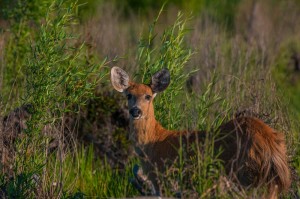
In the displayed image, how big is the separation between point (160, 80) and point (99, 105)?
290 centimetres

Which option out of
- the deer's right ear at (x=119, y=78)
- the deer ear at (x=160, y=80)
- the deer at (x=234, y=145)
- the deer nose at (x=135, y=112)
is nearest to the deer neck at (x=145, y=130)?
the deer at (x=234, y=145)

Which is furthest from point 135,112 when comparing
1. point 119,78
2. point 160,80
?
point 119,78

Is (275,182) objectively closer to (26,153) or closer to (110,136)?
(26,153)

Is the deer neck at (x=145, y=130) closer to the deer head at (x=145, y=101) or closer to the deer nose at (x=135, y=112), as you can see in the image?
the deer head at (x=145, y=101)

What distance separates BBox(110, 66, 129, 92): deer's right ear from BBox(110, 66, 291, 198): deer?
10.2 inches

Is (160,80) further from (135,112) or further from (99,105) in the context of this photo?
(99,105)

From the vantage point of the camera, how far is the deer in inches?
324

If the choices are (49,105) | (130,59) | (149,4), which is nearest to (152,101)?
(49,105)

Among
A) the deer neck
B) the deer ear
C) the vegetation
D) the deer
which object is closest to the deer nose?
the deer

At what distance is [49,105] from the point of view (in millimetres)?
9336

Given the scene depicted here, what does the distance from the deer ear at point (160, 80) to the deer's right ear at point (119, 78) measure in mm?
345

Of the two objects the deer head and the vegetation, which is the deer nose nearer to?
the deer head

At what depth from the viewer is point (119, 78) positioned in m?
10.0

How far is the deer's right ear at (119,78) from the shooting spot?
997 centimetres
